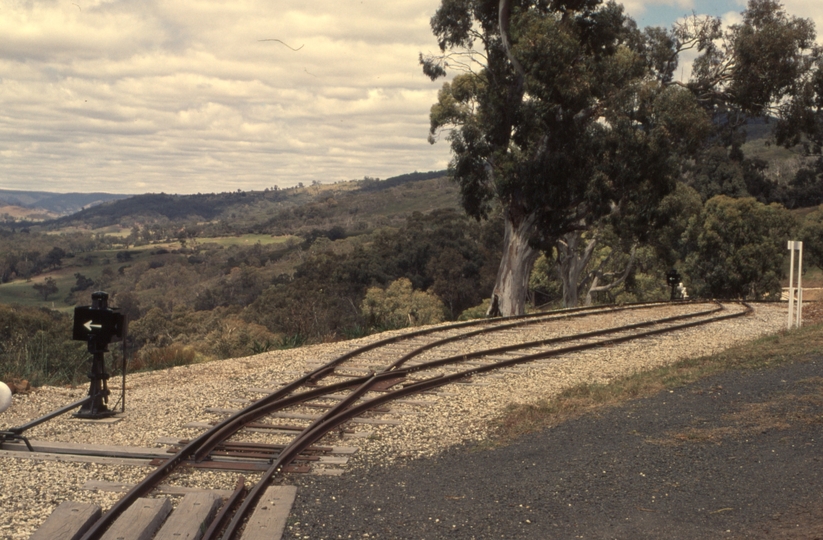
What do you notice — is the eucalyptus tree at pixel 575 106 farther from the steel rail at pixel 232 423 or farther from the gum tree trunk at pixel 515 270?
the steel rail at pixel 232 423

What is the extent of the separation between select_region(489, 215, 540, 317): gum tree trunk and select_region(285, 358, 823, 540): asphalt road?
1845 cm

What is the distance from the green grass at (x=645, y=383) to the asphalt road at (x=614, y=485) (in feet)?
1.26

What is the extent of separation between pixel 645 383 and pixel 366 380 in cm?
351

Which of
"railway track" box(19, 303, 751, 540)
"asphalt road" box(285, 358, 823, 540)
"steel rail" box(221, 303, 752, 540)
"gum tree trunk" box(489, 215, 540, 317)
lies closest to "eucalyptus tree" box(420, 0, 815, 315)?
"gum tree trunk" box(489, 215, 540, 317)

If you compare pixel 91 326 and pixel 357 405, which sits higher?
pixel 91 326

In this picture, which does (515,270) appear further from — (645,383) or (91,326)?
(91,326)

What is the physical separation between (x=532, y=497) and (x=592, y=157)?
18653 mm

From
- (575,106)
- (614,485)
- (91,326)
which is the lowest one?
(614,485)

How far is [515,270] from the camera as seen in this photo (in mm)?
26656

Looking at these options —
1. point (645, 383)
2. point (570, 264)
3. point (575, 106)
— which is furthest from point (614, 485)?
point (570, 264)

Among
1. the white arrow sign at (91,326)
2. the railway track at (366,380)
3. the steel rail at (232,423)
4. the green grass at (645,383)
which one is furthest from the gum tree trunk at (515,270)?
the white arrow sign at (91,326)

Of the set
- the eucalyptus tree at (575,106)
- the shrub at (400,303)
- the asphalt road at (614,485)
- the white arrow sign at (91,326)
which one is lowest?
the shrub at (400,303)

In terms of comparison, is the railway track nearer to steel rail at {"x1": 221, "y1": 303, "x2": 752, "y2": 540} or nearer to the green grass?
steel rail at {"x1": 221, "y1": 303, "x2": 752, "y2": 540}

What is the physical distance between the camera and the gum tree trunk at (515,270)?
26359mm
